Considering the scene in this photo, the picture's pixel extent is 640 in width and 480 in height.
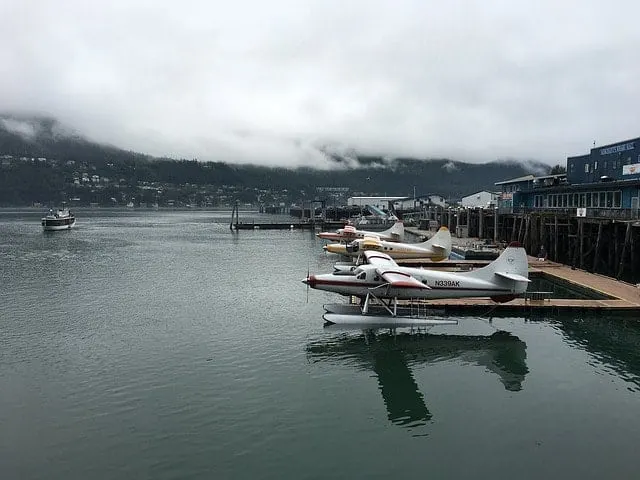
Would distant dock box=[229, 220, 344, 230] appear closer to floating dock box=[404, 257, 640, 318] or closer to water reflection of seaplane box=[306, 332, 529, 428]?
floating dock box=[404, 257, 640, 318]

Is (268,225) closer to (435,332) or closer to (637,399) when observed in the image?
(435,332)

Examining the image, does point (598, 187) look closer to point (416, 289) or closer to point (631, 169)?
point (631, 169)

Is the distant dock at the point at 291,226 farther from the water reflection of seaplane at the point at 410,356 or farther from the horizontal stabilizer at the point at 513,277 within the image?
the water reflection of seaplane at the point at 410,356

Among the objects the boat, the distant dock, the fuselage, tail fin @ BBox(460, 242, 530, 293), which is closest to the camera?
the fuselage

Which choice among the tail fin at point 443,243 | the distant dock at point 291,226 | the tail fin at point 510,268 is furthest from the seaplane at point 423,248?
the distant dock at point 291,226

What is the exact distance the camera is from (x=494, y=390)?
743 inches

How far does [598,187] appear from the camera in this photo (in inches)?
2012

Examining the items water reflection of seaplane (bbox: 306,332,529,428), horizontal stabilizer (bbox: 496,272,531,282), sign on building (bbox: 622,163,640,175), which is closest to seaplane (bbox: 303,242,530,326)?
horizontal stabilizer (bbox: 496,272,531,282)

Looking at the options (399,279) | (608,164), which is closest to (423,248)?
(399,279)

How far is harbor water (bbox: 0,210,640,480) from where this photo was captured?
1373 cm

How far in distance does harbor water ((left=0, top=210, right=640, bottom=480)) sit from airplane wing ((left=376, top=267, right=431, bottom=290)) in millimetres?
2801

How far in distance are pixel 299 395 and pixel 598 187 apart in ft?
146

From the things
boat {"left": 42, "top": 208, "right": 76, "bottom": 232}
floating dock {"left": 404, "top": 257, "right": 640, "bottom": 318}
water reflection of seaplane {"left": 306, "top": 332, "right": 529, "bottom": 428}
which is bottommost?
water reflection of seaplane {"left": 306, "top": 332, "right": 529, "bottom": 428}

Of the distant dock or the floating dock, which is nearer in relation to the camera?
the floating dock
